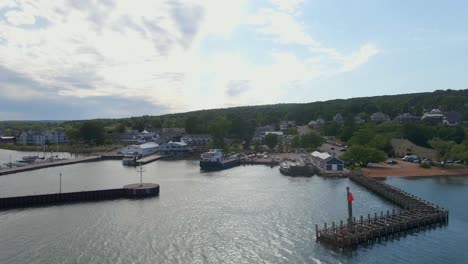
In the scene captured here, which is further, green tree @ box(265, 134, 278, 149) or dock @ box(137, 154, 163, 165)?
green tree @ box(265, 134, 278, 149)

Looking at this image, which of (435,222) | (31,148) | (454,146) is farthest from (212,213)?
(31,148)

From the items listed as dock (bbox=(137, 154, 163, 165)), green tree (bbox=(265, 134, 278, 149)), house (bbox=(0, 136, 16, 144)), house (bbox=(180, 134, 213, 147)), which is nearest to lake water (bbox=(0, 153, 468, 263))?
dock (bbox=(137, 154, 163, 165))

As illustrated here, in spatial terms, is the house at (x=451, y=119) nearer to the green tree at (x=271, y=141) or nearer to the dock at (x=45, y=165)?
the green tree at (x=271, y=141)

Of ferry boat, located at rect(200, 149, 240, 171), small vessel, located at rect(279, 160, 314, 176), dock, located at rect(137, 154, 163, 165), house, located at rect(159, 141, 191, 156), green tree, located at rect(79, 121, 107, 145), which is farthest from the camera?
green tree, located at rect(79, 121, 107, 145)

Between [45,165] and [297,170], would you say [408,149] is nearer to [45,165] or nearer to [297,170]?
[297,170]

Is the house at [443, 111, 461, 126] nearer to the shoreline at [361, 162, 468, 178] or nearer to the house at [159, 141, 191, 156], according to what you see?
the shoreline at [361, 162, 468, 178]

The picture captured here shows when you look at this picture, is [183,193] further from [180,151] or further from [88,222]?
[180,151]

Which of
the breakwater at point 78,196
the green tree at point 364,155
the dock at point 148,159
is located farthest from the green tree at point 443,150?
the dock at point 148,159

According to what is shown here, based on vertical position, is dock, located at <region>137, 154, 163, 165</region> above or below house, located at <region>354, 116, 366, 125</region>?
below
